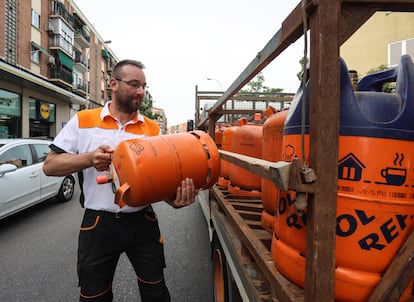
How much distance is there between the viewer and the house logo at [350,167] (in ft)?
3.04

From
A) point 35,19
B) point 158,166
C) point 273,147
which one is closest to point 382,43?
point 273,147

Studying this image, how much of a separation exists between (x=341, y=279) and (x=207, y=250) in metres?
3.03

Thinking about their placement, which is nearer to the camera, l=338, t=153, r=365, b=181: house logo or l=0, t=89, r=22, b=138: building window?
l=338, t=153, r=365, b=181: house logo

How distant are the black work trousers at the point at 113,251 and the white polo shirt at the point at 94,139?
7cm

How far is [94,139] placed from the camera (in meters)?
1.81

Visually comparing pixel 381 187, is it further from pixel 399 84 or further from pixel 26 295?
pixel 26 295

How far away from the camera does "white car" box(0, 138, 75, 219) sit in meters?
4.21

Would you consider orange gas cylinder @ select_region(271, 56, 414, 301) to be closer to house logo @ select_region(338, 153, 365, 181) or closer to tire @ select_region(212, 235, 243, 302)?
house logo @ select_region(338, 153, 365, 181)

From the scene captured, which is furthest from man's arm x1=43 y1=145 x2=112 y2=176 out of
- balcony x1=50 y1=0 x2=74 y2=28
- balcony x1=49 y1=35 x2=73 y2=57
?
balcony x1=50 y1=0 x2=74 y2=28

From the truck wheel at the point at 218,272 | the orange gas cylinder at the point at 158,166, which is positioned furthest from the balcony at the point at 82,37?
the orange gas cylinder at the point at 158,166

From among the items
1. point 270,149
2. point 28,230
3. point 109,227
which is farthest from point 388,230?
point 28,230

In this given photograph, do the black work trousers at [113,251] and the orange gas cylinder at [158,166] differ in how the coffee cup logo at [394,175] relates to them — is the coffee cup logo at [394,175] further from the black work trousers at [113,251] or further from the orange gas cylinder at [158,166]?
the black work trousers at [113,251]

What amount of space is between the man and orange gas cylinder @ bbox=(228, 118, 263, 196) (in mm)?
1148

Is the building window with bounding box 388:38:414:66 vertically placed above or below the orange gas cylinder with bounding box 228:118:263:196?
above
